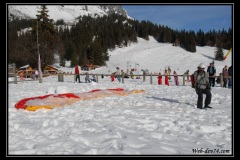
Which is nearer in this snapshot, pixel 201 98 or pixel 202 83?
pixel 201 98

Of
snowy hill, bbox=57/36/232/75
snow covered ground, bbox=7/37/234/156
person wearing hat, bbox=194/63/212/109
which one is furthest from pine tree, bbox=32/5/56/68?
person wearing hat, bbox=194/63/212/109

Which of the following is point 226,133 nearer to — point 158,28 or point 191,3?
point 191,3

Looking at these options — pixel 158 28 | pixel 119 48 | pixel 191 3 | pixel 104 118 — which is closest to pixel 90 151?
pixel 104 118

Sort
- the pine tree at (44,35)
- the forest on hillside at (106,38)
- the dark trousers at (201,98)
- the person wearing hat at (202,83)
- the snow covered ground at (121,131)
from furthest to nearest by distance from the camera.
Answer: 1. the forest on hillside at (106,38)
2. the pine tree at (44,35)
3. the person wearing hat at (202,83)
4. the dark trousers at (201,98)
5. the snow covered ground at (121,131)

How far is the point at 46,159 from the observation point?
14.1 feet

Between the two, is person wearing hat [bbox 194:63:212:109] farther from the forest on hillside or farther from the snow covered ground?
the forest on hillside

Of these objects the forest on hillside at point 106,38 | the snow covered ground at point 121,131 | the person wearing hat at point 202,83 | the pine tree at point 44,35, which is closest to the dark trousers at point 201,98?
the person wearing hat at point 202,83

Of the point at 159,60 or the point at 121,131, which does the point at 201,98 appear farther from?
the point at 159,60

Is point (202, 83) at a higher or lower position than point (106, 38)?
lower

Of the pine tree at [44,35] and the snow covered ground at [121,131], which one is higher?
the pine tree at [44,35]

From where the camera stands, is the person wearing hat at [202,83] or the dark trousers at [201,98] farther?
the person wearing hat at [202,83]

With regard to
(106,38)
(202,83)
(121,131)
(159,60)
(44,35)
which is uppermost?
(106,38)

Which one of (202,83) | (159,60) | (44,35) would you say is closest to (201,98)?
(202,83)

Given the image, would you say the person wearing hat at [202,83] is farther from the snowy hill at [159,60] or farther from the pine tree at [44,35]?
the snowy hill at [159,60]
